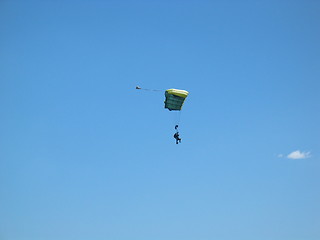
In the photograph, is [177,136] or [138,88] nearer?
[138,88]

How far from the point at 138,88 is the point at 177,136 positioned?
13.0 meters

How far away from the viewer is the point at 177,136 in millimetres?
71188

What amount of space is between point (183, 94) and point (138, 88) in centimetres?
986

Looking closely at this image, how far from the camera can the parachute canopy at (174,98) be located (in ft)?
226

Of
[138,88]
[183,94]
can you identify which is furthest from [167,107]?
[138,88]

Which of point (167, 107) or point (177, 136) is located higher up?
point (167, 107)

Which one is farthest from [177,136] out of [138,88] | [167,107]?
[138,88]

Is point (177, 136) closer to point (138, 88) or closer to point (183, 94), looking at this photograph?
point (183, 94)

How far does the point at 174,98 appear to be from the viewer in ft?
228

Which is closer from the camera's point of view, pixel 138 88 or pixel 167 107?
pixel 138 88

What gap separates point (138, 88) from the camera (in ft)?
206

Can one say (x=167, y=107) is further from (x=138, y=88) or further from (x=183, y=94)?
(x=138, y=88)

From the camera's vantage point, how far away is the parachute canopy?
68.9 meters

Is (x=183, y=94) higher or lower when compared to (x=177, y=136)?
higher
